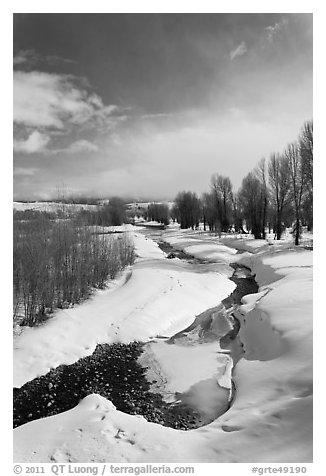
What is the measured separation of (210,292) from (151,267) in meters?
3.97

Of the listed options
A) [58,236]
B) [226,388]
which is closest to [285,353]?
[226,388]

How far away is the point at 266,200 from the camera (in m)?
27.9

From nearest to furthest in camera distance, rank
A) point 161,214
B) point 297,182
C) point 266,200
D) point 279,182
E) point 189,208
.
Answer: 1. point 297,182
2. point 279,182
3. point 266,200
4. point 189,208
5. point 161,214

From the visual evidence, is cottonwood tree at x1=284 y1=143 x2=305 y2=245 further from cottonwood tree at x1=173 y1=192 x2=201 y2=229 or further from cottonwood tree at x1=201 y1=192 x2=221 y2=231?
cottonwood tree at x1=173 y1=192 x2=201 y2=229

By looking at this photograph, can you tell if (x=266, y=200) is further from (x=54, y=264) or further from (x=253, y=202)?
(x=54, y=264)

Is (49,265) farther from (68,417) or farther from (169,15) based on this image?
(169,15)

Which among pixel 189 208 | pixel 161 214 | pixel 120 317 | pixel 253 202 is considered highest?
pixel 161 214

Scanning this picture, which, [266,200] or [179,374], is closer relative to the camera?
[179,374]

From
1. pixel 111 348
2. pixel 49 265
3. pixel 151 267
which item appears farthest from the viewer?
pixel 151 267

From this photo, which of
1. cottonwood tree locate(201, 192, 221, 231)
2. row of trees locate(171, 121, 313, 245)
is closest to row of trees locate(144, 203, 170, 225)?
row of trees locate(171, 121, 313, 245)

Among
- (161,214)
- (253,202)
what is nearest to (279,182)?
(253,202)

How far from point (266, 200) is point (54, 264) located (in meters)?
23.9

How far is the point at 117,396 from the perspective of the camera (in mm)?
5117

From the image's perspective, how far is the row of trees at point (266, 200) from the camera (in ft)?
55.8
